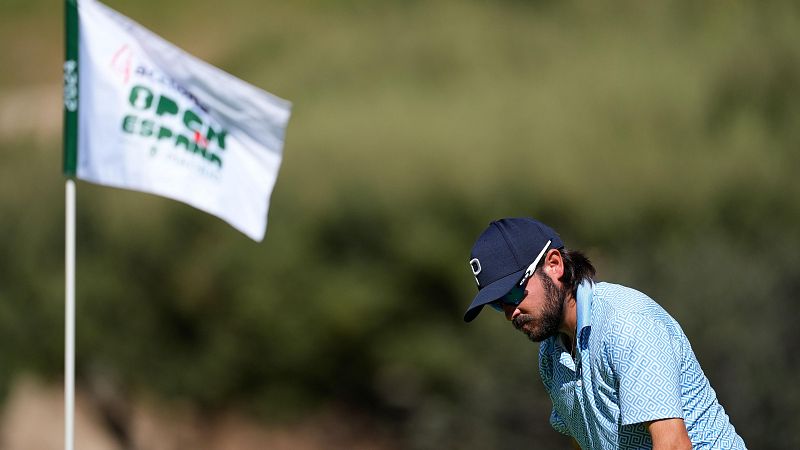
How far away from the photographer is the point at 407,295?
13.4 m

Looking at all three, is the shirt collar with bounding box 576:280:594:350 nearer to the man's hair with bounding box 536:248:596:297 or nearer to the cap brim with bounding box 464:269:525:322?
the man's hair with bounding box 536:248:596:297

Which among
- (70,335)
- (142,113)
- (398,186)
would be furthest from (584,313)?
(398,186)

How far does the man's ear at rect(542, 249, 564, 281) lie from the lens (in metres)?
3.01

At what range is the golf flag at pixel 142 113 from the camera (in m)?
5.86

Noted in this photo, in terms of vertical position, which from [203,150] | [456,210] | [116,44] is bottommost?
[456,210]

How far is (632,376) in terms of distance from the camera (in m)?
2.84

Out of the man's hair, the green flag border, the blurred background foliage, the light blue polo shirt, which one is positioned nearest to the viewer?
the light blue polo shirt

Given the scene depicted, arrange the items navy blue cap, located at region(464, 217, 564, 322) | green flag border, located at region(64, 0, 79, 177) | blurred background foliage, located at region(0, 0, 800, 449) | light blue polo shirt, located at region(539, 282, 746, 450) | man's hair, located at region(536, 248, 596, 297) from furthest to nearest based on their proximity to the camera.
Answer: blurred background foliage, located at region(0, 0, 800, 449) < green flag border, located at region(64, 0, 79, 177) < man's hair, located at region(536, 248, 596, 297) < navy blue cap, located at region(464, 217, 564, 322) < light blue polo shirt, located at region(539, 282, 746, 450)

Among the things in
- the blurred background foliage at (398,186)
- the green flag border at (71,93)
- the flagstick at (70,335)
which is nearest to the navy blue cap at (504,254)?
the flagstick at (70,335)

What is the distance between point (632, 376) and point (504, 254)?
1.35 ft

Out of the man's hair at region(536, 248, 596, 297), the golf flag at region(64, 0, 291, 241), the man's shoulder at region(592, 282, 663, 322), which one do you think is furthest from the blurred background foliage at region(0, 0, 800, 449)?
the man's shoulder at region(592, 282, 663, 322)

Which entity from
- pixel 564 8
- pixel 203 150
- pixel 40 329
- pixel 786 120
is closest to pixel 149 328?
pixel 40 329

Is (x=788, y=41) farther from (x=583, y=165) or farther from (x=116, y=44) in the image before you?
(x=116, y=44)

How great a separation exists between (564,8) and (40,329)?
6.82 m
